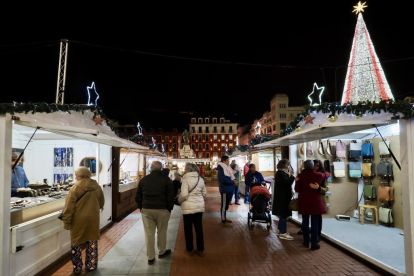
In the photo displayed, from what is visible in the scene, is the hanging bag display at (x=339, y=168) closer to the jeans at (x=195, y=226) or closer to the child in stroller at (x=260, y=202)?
the child in stroller at (x=260, y=202)

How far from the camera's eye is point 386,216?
264 inches

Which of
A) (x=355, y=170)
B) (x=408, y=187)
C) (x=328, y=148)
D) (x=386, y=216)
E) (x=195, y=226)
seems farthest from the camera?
(x=328, y=148)

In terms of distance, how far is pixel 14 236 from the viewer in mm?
3566

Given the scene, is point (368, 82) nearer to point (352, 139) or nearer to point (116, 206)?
point (352, 139)

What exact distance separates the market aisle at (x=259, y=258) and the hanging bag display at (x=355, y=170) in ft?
9.85

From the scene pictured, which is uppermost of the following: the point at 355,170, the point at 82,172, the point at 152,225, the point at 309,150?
the point at 309,150

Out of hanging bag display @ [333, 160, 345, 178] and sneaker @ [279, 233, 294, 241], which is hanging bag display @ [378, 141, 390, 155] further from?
sneaker @ [279, 233, 294, 241]

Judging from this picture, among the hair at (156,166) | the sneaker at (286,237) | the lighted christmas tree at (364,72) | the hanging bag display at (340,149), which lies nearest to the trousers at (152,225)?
the hair at (156,166)

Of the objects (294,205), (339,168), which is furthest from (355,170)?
(294,205)

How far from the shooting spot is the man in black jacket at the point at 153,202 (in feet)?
15.1

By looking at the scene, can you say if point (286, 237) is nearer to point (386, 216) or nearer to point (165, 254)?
point (165, 254)

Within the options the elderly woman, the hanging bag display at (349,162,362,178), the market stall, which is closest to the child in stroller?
the hanging bag display at (349,162,362,178)

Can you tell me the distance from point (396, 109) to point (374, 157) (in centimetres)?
445

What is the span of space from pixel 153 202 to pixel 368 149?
6.24m
